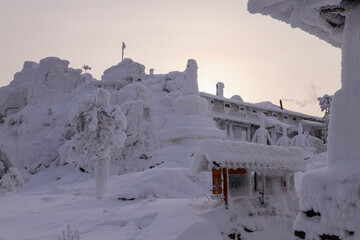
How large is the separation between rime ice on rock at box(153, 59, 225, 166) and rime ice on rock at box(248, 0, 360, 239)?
10.9 m

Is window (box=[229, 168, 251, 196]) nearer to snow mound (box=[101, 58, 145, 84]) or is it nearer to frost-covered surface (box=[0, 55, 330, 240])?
frost-covered surface (box=[0, 55, 330, 240])

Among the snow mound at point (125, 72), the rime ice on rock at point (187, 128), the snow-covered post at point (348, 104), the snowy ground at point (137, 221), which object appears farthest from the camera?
the snow mound at point (125, 72)

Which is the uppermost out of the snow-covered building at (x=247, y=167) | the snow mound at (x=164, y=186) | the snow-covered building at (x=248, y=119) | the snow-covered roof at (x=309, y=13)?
the snow-covered building at (x=248, y=119)

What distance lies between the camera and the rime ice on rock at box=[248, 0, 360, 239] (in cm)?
357

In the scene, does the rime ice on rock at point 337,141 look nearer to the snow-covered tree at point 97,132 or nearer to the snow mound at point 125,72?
the snow-covered tree at point 97,132

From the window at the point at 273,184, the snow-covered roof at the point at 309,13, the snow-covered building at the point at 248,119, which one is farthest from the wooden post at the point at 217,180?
the snow-covered building at the point at 248,119

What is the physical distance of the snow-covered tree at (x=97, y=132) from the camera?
1221 cm

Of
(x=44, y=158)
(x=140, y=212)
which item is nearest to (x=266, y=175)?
(x=140, y=212)

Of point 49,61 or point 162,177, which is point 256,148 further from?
point 49,61

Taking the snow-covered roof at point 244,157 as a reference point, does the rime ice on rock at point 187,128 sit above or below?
above

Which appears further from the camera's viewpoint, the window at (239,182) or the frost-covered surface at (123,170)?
the window at (239,182)

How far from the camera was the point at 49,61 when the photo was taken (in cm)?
4397

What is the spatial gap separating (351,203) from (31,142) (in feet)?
122

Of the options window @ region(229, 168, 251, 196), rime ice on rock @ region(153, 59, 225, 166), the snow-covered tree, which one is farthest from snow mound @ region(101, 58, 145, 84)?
window @ region(229, 168, 251, 196)
